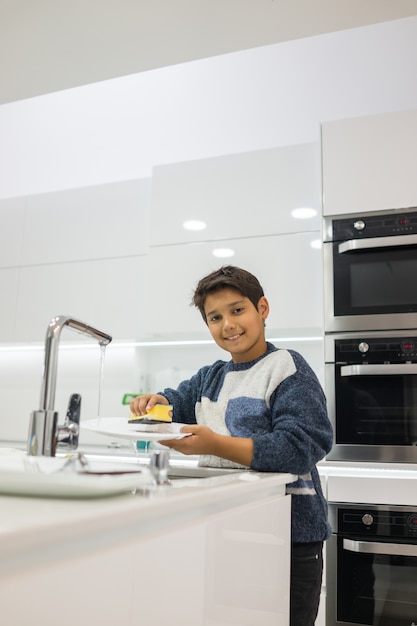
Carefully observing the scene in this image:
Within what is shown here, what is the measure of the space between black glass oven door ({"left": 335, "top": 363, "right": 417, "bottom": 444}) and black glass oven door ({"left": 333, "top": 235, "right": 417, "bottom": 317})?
22cm

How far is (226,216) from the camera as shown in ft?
8.53

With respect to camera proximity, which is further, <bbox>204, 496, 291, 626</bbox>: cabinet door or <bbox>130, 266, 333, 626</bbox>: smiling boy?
<bbox>130, 266, 333, 626</bbox>: smiling boy

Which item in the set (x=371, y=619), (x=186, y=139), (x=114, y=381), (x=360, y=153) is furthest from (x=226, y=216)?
(x=371, y=619)

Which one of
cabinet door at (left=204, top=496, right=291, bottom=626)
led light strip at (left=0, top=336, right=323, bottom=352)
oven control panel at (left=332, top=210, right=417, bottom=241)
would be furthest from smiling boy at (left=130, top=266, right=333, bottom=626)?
led light strip at (left=0, top=336, right=323, bottom=352)

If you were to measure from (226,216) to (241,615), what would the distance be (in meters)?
2.03

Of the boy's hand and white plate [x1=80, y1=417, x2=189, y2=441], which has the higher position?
white plate [x1=80, y1=417, x2=189, y2=441]

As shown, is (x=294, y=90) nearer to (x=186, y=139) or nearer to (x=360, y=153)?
(x=186, y=139)

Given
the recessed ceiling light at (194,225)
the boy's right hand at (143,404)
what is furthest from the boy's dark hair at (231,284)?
the recessed ceiling light at (194,225)

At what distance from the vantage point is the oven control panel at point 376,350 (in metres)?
2.06

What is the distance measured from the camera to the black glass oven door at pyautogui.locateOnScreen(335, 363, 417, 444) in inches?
79.8

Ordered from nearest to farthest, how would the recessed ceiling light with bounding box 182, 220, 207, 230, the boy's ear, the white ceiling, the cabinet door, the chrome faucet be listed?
the cabinet door < the chrome faucet < the boy's ear < the white ceiling < the recessed ceiling light with bounding box 182, 220, 207, 230

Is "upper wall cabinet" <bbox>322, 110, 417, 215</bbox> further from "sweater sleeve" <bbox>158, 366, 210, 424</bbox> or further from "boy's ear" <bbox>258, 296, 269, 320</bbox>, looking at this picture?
"sweater sleeve" <bbox>158, 366, 210, 424</bbox>

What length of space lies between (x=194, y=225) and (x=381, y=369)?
3.53ft

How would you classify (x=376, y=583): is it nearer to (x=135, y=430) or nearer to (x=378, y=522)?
(x=378, y=522)
